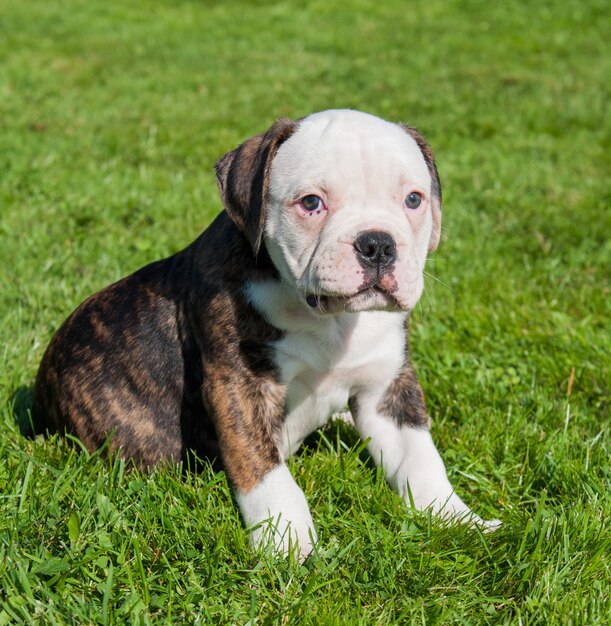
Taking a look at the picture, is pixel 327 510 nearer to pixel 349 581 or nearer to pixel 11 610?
pixel 349 581

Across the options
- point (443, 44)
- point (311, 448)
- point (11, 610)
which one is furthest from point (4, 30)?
point (11, 610)

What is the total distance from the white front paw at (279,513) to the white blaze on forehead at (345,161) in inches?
38.1

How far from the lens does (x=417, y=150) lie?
9.97 ft

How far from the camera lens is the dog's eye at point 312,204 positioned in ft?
9.18

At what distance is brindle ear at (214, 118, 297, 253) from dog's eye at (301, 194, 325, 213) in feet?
0.47

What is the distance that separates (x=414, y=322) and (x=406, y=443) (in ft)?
4.97

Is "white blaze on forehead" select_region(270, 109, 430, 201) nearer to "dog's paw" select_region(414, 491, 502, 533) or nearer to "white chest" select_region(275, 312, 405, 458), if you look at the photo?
"white chest" select_region(275, 312, 405, 458)

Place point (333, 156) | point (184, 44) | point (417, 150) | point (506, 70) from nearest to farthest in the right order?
point (333, 156) < point (417, 150) < point (506, 70) < point (184, 44)

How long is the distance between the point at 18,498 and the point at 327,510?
108 centimetres

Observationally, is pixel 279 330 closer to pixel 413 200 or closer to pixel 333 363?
pixel 333 363

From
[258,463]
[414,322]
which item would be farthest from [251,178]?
[414,322]

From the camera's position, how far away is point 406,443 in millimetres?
3236

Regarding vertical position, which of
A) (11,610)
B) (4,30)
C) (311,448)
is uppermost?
(4,30)

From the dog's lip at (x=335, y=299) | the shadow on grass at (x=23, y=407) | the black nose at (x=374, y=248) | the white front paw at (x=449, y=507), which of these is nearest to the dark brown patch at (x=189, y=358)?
the shadow on grass at (x=23, y=407)
